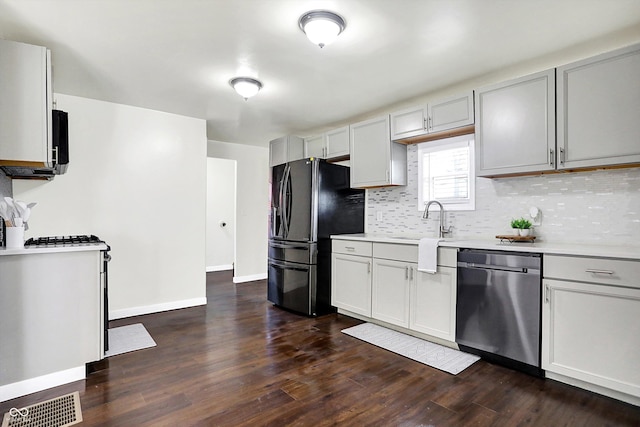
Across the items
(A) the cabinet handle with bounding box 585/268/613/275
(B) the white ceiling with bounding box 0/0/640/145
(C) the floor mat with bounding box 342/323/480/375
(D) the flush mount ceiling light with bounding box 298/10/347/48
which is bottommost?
(C) the floor mat with bounding box 342/323/480/375

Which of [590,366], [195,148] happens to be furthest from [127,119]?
[590,366]

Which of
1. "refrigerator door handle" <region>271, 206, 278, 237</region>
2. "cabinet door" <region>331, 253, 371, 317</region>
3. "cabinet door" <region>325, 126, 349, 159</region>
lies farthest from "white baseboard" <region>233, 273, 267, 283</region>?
"cabinet door" <region>325, 126, 349, 159</region>

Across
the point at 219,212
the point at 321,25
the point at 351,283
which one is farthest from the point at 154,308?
the point at 321,25

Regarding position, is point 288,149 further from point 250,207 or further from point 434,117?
point 434,117

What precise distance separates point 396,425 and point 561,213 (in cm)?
212

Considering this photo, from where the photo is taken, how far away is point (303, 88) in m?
3.25

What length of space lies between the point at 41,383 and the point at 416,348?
8.94 ft

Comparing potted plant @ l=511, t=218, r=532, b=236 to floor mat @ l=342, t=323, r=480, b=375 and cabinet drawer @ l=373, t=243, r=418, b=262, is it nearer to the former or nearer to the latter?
cabinet drawer @ l=373, t=243, r=418, b=262

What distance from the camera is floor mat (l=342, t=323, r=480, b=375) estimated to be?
252 cm

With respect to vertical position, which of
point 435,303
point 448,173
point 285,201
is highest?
point 448,173

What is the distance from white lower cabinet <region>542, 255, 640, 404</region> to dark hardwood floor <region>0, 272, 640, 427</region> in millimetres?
158

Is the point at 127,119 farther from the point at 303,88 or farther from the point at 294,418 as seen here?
the point at 294,418

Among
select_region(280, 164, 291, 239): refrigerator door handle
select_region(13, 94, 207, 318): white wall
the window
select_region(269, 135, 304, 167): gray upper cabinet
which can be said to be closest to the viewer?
the window

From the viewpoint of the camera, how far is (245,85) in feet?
9.96
